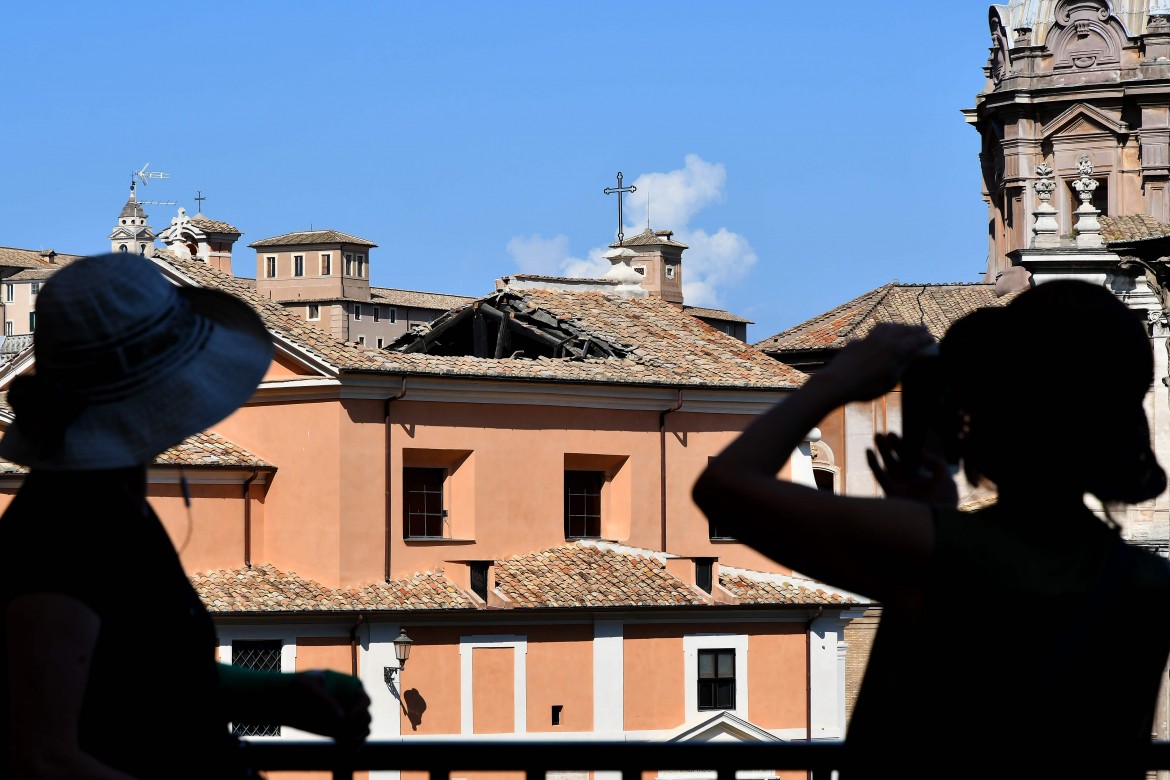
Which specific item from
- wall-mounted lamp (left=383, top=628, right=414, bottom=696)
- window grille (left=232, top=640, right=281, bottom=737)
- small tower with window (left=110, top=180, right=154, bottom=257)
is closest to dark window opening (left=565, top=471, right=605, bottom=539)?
wall-mounted lamp (left=383, top=628, right=414, bottom=696)

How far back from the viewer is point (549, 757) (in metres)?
3.06

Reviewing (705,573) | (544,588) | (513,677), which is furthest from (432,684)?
(705,573)

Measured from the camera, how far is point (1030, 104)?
40750 mm

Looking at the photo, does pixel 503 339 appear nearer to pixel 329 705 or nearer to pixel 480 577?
pixel 480 577

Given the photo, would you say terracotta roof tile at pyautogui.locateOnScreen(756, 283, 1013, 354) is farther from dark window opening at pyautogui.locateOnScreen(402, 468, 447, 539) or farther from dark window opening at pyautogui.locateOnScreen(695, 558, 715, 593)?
dark window opening at pyautogui.locateOnScreen(402, 468, 447, 539)

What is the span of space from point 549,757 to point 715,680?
21009 millimetres

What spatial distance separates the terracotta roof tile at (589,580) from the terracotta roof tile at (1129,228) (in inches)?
402

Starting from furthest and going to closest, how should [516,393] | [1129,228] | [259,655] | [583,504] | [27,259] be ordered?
[27,259]
[1129,228]
[583,504]
[516,393]
[259,655]

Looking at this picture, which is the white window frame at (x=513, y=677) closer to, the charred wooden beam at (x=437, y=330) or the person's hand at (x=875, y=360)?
the charred wooden beam at (x=437, y=330)

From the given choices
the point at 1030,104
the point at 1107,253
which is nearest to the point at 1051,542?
the point at 1107,253

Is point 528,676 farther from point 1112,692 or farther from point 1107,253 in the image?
point 1112,692

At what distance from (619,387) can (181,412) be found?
2340 centimetres

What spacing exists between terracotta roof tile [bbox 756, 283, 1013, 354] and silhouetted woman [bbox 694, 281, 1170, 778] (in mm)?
35661

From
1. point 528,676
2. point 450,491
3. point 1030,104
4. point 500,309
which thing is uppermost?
point 1030,104
